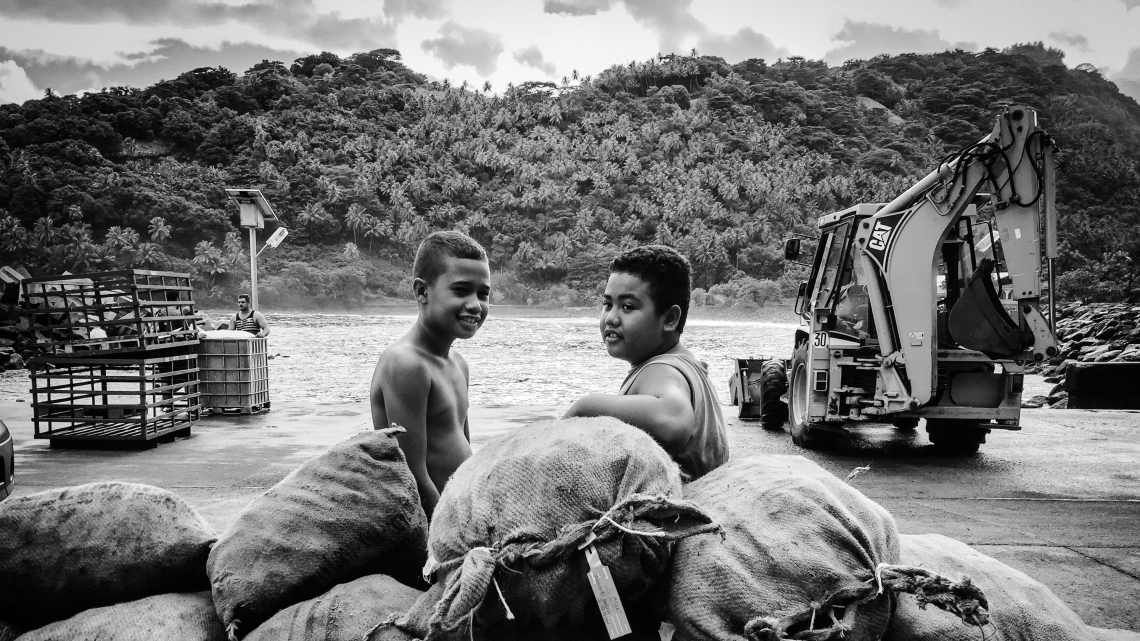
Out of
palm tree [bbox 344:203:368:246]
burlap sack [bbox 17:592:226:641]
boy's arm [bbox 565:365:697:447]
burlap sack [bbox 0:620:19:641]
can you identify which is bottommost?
burlap sack [bbox 0:620:19:641]

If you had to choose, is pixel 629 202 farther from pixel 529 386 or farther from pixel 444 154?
pixel 529 386

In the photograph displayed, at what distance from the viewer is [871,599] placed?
1.22 m

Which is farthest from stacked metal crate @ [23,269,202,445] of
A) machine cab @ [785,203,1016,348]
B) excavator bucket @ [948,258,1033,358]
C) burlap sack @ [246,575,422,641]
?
excavator bucket @ [948,258,1033,358]

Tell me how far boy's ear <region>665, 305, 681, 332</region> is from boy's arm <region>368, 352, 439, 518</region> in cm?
74

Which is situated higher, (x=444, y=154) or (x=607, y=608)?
(x=444, y=154)

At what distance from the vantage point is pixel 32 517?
5.19ft

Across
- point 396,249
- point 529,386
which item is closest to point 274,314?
point 396,249

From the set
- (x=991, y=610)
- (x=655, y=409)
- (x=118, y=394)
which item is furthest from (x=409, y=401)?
(x=118, y=394)

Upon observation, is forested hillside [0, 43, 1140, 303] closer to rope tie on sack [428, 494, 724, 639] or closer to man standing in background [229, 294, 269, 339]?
man standing in background [229, 294, 269, 339]

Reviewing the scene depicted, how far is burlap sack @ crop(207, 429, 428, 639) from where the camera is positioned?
145 cm

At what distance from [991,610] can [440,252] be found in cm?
164

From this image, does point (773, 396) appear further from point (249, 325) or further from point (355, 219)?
point (355, 219)

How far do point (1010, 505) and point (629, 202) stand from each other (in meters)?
63.6

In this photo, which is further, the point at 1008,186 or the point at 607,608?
the point at 1008,186
